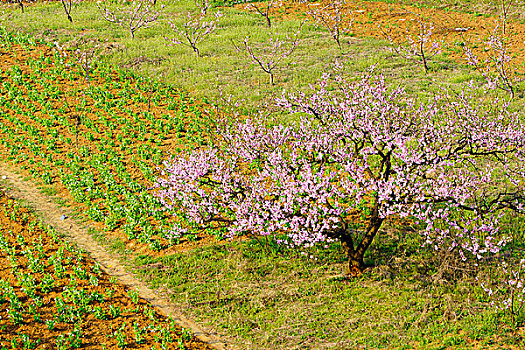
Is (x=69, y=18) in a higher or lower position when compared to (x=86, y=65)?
higher

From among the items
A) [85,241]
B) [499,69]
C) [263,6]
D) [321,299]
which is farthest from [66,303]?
[263,6]

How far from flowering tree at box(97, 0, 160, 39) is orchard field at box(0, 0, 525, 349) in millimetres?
7853

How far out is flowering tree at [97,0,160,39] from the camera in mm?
40678

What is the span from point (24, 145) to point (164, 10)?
2227 centimetres

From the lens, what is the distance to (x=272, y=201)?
17469 millimetres

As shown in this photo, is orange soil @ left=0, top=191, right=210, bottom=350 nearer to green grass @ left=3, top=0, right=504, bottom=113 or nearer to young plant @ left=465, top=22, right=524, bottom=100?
green grass @ left=3, top=0, right=504, bottom=113

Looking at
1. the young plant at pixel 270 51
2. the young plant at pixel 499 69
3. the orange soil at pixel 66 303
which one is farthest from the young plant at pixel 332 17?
the orange soil at pixel 66 303

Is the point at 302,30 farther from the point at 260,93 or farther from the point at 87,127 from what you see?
the point at 87,127

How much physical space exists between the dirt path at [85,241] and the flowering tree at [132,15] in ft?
60.3

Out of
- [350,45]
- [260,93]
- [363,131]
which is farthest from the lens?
[350,45]

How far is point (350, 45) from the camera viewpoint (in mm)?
34625

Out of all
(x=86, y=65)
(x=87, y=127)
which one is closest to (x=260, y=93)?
→ (x=87, y=127)

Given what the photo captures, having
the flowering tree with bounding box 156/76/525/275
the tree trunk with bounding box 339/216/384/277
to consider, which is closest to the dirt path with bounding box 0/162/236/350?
the flowering tree with bounding box 156/76/525/275

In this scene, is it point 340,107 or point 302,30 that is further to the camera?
point 302,30
